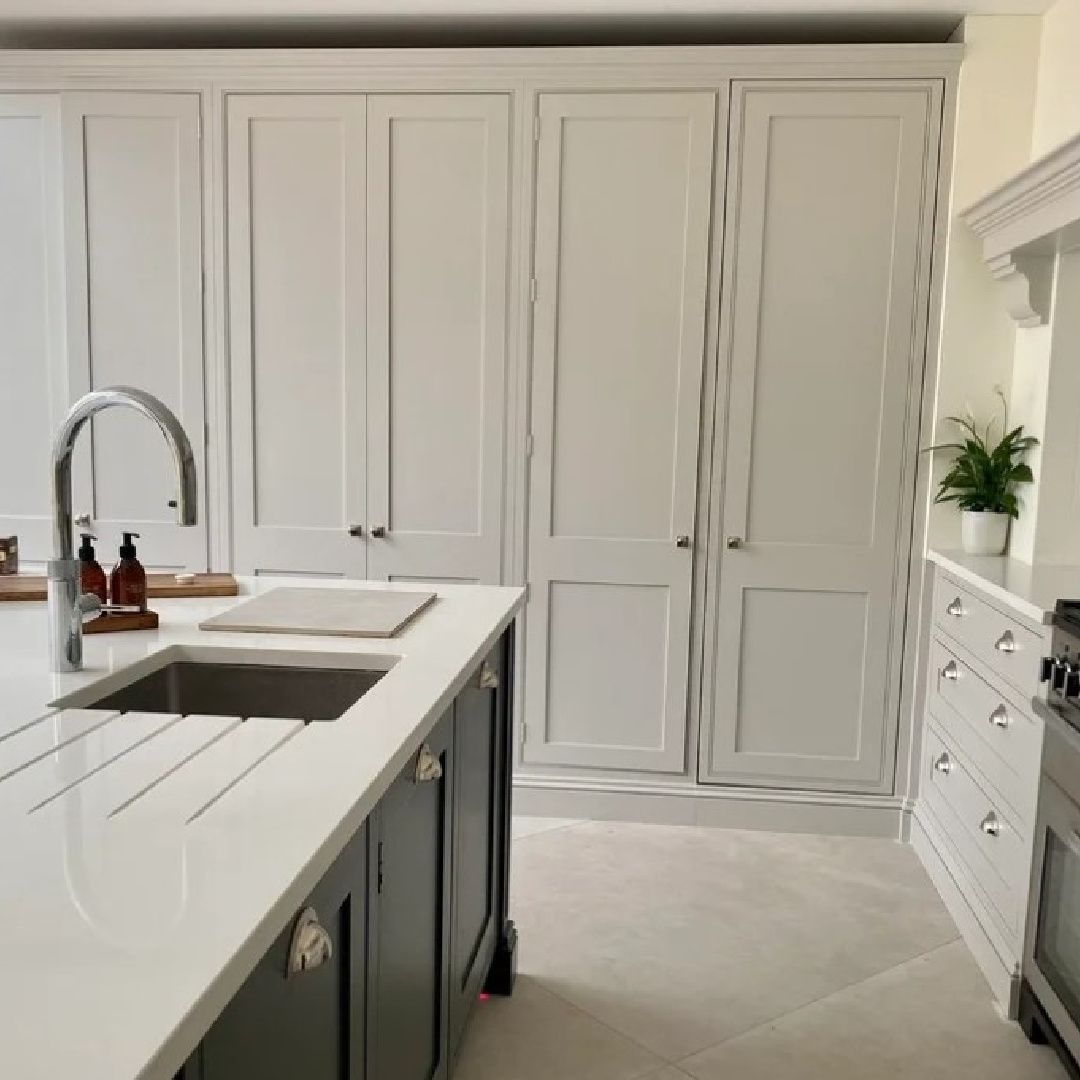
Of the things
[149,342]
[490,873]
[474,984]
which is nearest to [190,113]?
[149,342]

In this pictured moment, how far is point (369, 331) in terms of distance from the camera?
11.3 feet

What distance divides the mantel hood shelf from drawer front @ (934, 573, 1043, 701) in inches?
31.4

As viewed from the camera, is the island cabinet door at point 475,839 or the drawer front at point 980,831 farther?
the drawer front at point 980,831

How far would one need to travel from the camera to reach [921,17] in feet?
10.6

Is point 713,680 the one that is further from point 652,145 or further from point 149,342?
point 149,342

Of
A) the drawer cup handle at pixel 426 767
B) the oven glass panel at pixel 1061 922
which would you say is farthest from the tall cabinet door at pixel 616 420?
the drawer cup handle at pixel 426 767

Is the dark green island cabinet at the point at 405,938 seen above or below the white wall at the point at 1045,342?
below

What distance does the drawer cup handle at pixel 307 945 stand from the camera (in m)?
1.08

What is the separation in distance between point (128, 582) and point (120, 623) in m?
0.09

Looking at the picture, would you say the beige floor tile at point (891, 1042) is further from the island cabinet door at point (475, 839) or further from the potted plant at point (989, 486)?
the potted plant at point (989, 486)

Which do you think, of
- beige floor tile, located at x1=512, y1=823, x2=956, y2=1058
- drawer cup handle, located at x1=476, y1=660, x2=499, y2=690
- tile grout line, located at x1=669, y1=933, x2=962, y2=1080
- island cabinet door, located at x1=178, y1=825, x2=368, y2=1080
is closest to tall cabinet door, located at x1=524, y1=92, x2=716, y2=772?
beige floor tile, located at x1=512, y1=823, x2=956, y2=1058

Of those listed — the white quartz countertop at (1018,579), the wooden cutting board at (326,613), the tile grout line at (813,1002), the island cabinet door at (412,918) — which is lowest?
the tile grout line at (813,1002)

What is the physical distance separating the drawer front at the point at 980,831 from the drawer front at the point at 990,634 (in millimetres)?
309

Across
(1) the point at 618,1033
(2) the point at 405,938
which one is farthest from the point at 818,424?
(2) the point at 405,938
